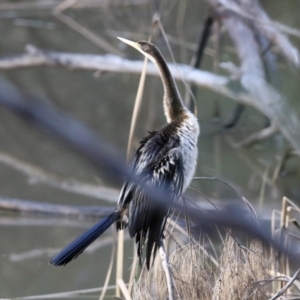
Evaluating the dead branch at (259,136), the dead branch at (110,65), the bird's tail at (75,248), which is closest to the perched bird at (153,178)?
the bird's tail at (75,248)

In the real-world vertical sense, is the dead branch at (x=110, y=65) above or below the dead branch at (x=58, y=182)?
above

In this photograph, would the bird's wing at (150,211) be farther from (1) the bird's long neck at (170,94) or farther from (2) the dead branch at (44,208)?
(2) the dead branch at (44,208)

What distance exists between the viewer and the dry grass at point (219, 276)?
4.67 feet

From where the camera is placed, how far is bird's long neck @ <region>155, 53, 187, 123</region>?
179 cm

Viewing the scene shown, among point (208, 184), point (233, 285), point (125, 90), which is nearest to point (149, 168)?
point (233, 285)

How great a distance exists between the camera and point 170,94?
182cm

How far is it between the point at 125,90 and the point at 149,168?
3.57 metres

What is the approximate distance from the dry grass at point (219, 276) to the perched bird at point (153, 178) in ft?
0.23

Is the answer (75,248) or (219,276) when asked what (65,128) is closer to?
(75,248)

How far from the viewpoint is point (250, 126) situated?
4465 mm

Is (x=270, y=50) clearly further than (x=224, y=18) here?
Yes

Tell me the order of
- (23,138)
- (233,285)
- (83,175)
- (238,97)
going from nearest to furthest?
(233,285) < (238,97) < (83,175) < (23,138)

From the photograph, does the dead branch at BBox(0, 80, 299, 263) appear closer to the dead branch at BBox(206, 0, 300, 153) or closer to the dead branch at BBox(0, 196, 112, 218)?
the dead branch at BBox(206, 0, 300, 153)

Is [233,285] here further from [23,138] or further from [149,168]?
[23,138]
